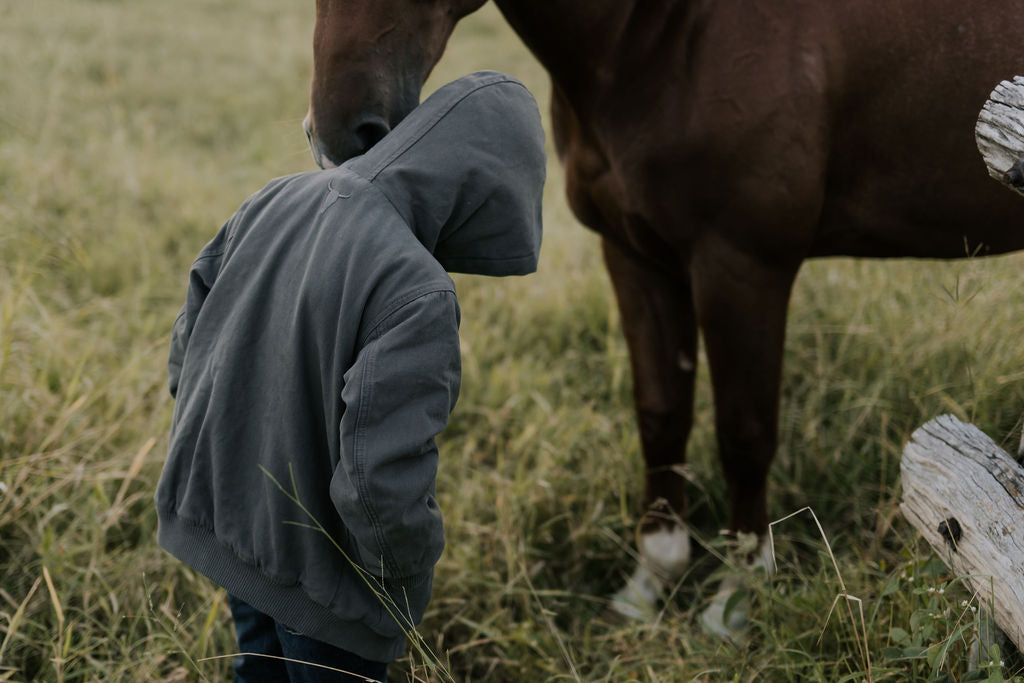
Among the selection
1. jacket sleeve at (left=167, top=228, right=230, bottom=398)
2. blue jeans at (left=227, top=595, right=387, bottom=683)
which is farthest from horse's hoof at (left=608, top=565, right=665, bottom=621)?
jacket sleeve at (left=167, top=228, right=230, bottom=398)

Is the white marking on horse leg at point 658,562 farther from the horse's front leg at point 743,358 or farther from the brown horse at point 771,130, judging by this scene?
the brown horse at point 771,130

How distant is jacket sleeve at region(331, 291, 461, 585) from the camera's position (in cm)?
130

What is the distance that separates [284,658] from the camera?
5.02 ft

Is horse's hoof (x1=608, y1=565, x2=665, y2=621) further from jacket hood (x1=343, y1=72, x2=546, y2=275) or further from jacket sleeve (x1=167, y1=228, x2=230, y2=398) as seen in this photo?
jacket sleeve (x1=167, y1=228, x2=230, y2=398)

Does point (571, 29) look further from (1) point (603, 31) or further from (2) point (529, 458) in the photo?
(2) point (529, 458)

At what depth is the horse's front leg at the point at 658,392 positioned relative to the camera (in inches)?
89.7

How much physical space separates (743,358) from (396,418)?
103cm

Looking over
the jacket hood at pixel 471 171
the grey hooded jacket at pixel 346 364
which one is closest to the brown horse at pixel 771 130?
the jacket hood at pixel 471 171

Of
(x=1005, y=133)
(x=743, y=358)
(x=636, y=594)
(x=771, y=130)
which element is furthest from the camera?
(x=636, y=594)

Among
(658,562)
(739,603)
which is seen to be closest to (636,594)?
(658,562)

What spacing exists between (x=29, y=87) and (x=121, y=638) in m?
4.58

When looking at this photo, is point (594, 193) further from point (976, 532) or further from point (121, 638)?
point (121, 638)

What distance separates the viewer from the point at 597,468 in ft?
8.68

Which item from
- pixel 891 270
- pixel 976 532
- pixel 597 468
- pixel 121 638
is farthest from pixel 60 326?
pixel 891 270
